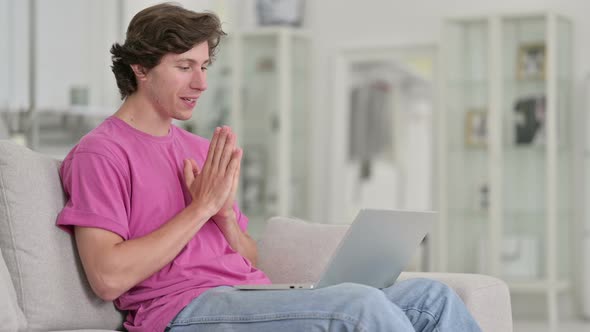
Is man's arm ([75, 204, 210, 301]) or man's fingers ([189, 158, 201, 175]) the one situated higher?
man's fingers ([189, 158, 201, 175])

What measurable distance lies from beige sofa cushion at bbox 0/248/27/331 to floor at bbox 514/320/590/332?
4.10 meters

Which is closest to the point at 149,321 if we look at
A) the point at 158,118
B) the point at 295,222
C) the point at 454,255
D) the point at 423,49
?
the point at 158,118

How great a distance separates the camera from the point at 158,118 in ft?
7.43

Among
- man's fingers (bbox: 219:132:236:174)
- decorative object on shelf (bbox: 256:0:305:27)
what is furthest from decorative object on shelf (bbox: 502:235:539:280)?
man's fingers (bbox: 219:132:236:174)

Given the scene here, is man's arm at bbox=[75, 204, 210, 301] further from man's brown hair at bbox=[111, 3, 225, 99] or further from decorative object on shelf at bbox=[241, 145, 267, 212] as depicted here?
decorative object on shelf at bbox=[241, 145, 267, 212]

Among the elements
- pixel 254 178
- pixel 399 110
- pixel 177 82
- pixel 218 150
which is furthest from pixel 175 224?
pixel 399 110

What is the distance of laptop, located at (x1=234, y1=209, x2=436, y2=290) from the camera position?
6.61 ft

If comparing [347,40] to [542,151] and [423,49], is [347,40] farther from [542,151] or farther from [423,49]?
[542,151]

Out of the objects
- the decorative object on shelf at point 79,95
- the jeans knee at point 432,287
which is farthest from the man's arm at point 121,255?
the decorative object on shelf at point 79,95

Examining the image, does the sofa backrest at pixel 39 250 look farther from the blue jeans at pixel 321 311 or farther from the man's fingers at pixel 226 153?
the man's fingers at pixel 226 153

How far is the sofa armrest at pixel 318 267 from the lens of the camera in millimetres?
2330

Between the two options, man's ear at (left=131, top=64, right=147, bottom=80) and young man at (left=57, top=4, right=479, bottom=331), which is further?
man's ear at (left=131, top=64, right=147, bottom=80)

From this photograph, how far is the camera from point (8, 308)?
192cm

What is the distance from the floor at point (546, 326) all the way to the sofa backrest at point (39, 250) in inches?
156
